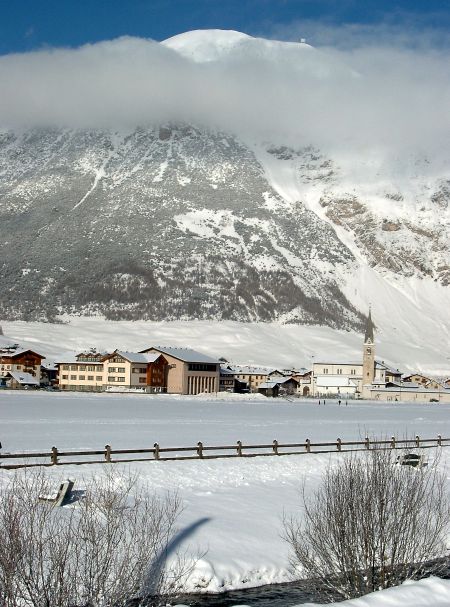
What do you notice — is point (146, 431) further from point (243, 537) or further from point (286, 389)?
point (286, 389)

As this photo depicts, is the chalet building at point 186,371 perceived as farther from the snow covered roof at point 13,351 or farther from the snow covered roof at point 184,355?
the snow covered roof at point 13,351

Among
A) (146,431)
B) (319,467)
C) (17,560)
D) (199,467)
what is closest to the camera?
(17,560)

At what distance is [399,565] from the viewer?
19766 mm

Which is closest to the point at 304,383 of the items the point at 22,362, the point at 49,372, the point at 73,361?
the point at 49,372

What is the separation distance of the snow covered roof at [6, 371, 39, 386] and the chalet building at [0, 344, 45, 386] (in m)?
9.51

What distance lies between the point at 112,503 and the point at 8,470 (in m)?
14.8

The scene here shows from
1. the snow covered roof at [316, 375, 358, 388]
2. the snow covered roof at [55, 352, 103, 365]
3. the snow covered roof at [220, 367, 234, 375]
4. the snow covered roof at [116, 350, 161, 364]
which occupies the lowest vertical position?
the snow covered roof at [316, 375, 358, 388]

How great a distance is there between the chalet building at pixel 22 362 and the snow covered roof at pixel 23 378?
31.2 feet

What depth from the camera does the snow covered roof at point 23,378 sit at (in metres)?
147

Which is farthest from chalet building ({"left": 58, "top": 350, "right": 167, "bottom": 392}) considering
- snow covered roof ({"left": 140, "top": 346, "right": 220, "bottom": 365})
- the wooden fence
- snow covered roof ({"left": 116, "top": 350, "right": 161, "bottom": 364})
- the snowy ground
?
the wooden fence

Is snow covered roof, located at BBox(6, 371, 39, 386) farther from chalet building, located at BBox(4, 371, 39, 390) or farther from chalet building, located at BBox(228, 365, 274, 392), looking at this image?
chalet building, located at BBox(228, 365, 274, 392)

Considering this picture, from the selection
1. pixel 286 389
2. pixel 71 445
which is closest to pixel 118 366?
pixel 286 389

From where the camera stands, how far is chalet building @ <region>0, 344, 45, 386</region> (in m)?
164

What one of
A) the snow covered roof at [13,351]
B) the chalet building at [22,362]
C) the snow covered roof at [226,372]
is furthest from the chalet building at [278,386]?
the snow covered roof at [13,351]
